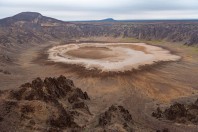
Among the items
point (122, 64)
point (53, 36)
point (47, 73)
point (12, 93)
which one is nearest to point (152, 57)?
point (122, 64)

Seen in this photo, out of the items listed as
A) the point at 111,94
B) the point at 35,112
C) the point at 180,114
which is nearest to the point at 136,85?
the point at 111,94

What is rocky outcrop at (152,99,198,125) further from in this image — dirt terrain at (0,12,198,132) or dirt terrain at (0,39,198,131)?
dirt terrain at (0,39,198,131)

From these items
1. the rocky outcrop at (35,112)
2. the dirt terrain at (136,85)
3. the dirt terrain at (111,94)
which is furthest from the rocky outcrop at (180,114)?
the rocky outcrop at (35,112)

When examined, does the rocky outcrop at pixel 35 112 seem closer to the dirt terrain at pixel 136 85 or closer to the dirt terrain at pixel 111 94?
the dirt terrain at pixel 111 94

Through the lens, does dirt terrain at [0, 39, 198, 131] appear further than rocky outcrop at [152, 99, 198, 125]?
Yes

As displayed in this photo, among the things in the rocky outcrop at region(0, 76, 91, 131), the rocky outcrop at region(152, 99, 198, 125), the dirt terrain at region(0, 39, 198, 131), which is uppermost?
the rocky outcrop at region(0, 76, 91, 131)

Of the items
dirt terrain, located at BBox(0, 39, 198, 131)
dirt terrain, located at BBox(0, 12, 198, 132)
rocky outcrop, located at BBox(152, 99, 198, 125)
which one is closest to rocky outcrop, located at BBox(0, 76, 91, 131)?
dirt terrain, located at BBox(0, 12, 198, 132)

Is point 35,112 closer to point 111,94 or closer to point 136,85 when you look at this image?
point 111,94
